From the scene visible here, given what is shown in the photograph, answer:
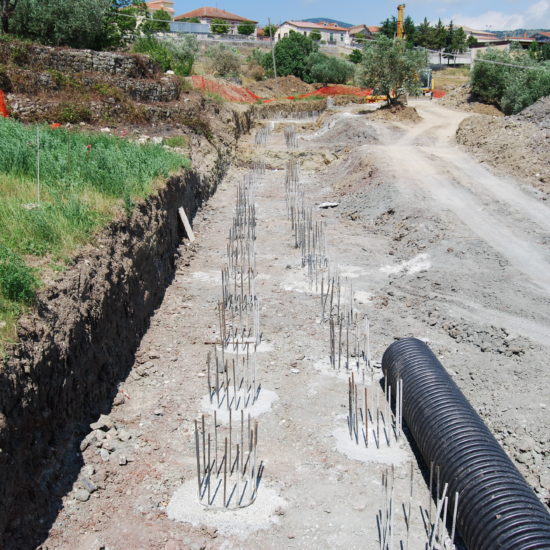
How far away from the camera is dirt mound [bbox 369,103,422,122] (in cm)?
3919

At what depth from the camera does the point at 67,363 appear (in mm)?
7742

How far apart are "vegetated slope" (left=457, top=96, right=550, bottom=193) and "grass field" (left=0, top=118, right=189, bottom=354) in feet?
48.6

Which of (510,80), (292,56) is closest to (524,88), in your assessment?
(510,80)

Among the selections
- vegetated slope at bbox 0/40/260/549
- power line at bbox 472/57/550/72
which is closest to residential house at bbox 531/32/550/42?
power line at bbox 472/57/550/72

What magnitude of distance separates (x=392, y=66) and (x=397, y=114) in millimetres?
3836

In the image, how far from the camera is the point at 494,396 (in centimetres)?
946

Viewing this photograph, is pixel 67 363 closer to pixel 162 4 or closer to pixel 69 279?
pixel 69 279

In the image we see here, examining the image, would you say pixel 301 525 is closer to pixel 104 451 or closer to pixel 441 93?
pixel 104 451

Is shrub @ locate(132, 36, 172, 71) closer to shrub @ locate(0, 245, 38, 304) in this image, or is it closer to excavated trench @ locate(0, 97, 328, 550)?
excavated trench @ locate(0, 97, 328, 550)

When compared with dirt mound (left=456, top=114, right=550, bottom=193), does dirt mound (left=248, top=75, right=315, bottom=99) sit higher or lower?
higher

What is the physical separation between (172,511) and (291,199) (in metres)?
17.8

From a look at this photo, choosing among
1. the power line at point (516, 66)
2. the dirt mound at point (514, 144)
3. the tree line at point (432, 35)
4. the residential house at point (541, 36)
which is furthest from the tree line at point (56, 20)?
the residential house at point (541, 36)

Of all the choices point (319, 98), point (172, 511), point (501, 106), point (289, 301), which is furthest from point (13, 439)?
point (319, 98)

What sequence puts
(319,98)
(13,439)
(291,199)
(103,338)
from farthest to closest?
(319,98) → (291,199) → (103,338) → (13,439)
